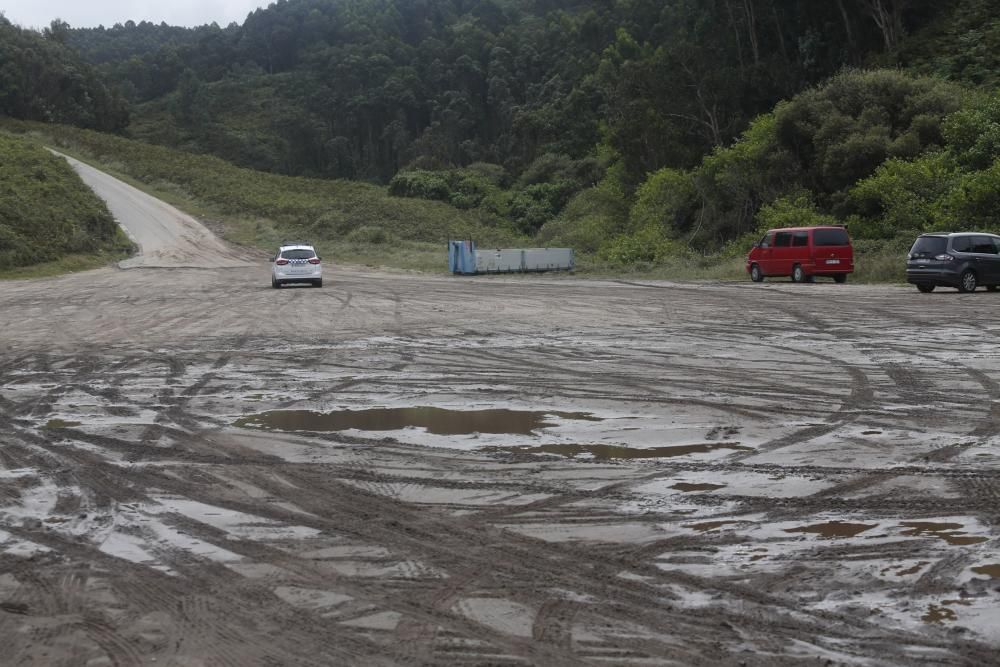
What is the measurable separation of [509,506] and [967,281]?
23759mm

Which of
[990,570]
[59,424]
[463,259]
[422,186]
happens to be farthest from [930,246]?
[422,186]

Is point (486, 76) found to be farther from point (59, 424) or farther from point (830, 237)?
point (59, 424)

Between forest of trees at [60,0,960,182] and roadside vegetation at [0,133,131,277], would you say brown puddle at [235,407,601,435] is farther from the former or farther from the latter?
forest of trees at [60,0,960,182]

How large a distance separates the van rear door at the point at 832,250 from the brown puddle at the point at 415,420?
24901 mm

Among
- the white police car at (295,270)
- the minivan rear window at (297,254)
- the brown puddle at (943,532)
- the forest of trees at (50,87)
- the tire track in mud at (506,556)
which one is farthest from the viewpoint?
the forest of trees at (50,87)

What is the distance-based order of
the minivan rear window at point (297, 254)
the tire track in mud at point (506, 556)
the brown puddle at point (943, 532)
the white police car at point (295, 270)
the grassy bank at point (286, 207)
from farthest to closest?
the grassy bank at point (286, 207) → the minivan rear window at point (297, 254) → the white police car at point (295, 270) → the brown puddle at point (943, 532) → the tire track in mud at point (506, 556)

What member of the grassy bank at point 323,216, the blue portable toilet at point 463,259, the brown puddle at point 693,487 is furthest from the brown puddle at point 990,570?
the blue portable toilet at point 463,259

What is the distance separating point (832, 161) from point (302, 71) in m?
128

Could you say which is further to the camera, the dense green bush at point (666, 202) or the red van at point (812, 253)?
the dense green bush at point (666, 202)

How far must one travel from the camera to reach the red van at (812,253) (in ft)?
111

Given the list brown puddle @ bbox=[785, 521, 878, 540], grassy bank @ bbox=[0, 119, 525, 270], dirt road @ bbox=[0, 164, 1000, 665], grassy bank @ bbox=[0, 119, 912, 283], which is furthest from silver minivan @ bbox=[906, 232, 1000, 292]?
grassy bank @ bbox=[0, 119, 525, 270]

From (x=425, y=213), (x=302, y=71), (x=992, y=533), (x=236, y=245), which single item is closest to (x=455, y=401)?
(x=992, y=533)

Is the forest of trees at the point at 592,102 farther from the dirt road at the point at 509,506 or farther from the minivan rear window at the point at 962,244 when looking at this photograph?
the dirt road at the point at 509,506

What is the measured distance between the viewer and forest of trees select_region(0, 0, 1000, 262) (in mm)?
46688
